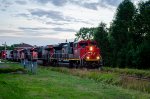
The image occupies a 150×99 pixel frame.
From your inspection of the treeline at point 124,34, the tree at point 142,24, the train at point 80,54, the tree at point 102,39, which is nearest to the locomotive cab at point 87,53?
the train at point 80,54

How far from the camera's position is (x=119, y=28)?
7938 centimetres

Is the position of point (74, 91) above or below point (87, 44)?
below

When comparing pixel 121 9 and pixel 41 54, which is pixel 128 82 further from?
pixel 121 9

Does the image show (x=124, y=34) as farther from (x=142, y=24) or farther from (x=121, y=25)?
(x=142, y=24)

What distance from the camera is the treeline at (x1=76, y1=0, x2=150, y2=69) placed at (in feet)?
227

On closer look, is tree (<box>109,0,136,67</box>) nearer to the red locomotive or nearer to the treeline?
the treeline

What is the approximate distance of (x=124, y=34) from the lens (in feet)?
256

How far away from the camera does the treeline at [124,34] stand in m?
69.2

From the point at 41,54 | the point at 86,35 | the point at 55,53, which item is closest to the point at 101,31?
the point at 41,54

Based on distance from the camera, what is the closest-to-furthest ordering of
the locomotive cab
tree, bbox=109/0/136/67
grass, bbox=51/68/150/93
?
1. grass, bbox=51/68/150/93
2. the locomotive cab
3. tree, bbox=109/0/136/67

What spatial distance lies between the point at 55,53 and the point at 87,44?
1263cm

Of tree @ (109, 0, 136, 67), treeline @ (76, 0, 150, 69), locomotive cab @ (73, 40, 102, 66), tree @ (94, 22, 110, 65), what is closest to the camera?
locomotive cab @ (73, 40, 102, 66)

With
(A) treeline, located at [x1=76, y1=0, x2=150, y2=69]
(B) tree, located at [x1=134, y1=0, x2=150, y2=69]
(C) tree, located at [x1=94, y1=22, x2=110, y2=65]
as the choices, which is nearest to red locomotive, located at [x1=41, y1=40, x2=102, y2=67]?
(A) treeline, located at [x1=76, y1=0, x2=150, y2=69]

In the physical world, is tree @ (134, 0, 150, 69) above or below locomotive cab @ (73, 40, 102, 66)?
above
